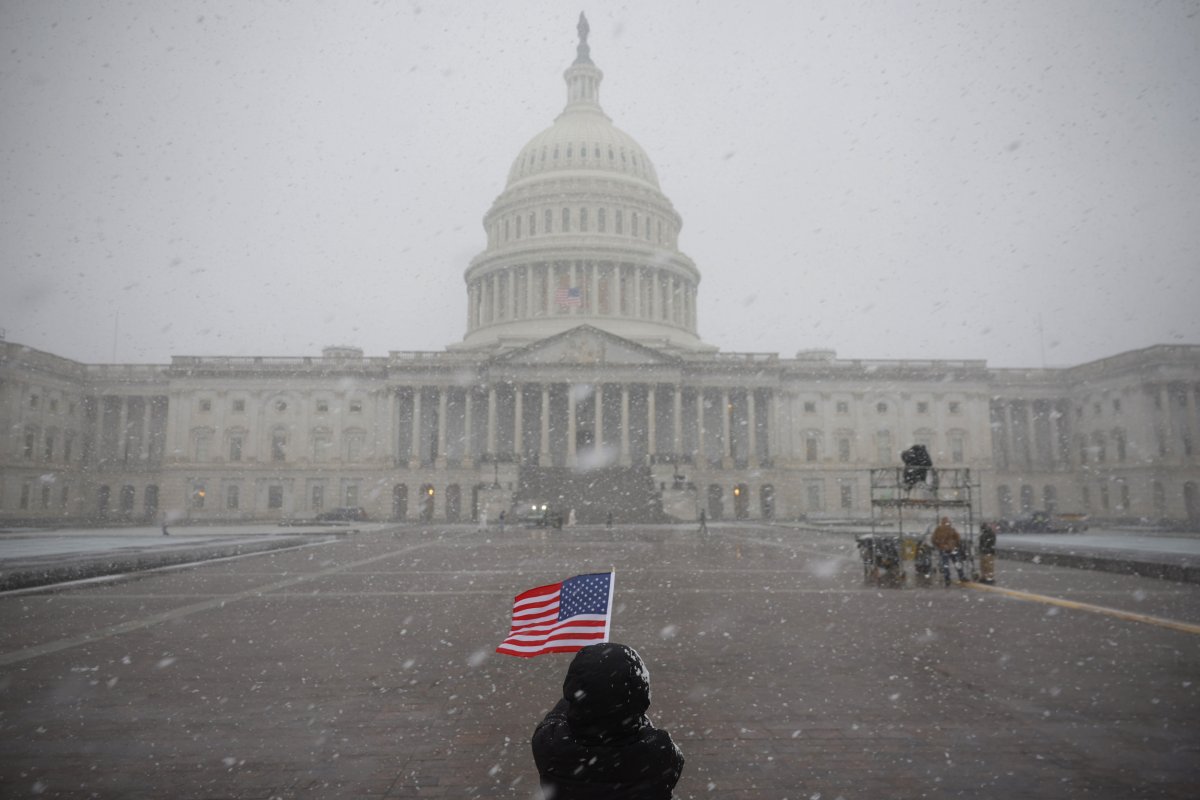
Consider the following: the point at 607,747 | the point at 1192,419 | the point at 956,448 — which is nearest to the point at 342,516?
the point at 956,448

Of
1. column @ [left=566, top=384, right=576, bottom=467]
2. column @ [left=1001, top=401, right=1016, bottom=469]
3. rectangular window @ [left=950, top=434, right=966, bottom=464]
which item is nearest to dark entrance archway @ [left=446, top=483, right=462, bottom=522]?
column @ [left=566, top=384, right=576, bottom=467]

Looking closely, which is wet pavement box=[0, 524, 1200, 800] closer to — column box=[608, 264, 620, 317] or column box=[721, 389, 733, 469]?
column box=[721, 389, 733, 469]

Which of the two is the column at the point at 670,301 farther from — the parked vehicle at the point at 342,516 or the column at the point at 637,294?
the parked vehicle at the point at 342,516

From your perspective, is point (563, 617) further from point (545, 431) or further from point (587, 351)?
point (587, 351)

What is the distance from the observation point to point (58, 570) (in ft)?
64.4

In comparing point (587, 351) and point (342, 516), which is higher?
point (587, 351)

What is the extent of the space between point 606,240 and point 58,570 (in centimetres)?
7409

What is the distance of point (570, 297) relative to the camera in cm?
8188

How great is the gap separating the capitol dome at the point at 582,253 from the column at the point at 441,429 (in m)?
9.07

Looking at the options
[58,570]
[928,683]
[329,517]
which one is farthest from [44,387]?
[928,683]

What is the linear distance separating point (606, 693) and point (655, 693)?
6.38 meters

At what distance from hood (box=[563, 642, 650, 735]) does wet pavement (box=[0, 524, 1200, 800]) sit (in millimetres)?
3575

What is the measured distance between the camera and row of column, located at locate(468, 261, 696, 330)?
86.4m

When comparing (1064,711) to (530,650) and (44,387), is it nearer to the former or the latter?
(530,650)
